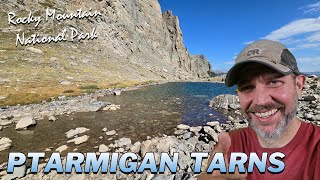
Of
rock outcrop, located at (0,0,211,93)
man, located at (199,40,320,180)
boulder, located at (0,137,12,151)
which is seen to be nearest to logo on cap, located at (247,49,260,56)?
man, located at (199,40,320,180)

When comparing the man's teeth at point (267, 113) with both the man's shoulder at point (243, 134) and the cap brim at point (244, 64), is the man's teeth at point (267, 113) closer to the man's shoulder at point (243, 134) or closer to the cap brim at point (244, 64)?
the man's shoulder at point (243, 134)

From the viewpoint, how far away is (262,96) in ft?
10.6

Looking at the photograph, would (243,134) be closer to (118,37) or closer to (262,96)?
(262,96)

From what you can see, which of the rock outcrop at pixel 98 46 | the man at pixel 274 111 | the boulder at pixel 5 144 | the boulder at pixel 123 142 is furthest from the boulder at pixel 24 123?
the rock outcrop at pixel 98 46

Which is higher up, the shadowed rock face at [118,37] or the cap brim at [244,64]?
the shadowed rock face at [118,37]

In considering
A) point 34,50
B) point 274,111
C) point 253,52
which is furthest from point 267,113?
point 34,50

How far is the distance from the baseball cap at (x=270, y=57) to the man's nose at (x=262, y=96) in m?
0.34

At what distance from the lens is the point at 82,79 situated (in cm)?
6806

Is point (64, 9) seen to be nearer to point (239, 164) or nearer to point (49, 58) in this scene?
point (49, 58)

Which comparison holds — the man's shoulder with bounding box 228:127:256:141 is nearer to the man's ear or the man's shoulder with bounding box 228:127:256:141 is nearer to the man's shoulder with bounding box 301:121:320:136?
the man's shoulder with bounding box 301:121:320:136

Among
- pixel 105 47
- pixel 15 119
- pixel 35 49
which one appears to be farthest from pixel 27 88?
pixel 105 47

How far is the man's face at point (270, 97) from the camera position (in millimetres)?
3160

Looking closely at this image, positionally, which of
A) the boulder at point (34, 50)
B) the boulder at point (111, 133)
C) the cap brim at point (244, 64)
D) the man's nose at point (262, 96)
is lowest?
the boulder at point (111, 133)

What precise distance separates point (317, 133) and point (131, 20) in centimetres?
15020
